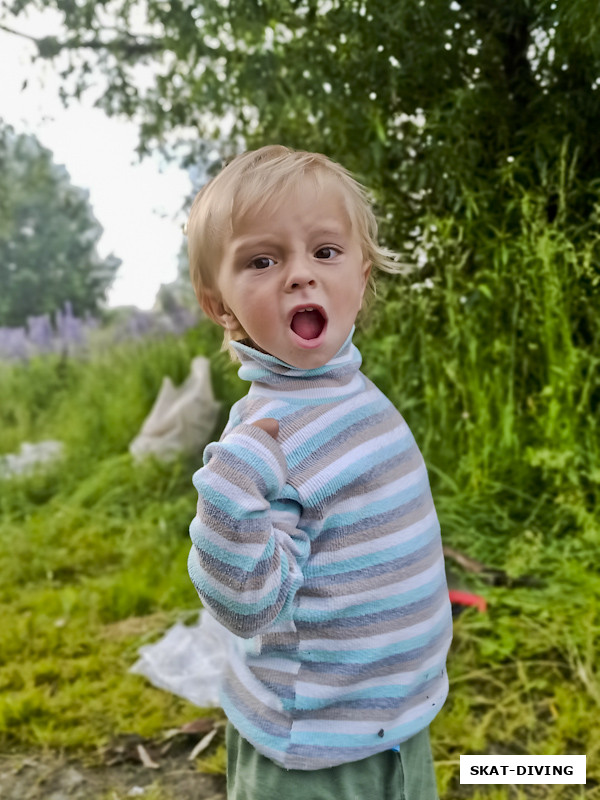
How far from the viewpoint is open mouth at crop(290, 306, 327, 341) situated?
29.1 inches

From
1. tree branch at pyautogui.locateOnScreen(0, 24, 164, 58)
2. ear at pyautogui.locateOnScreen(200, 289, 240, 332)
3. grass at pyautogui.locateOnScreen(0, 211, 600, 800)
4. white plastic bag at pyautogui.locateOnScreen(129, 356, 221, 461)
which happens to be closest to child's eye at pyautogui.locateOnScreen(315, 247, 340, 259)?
ear at pyautogui.locateOnScreen(200, 289, 240, 332)

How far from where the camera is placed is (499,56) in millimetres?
1775

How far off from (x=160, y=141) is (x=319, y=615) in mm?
1851

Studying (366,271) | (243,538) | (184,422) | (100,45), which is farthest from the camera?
(184,422)

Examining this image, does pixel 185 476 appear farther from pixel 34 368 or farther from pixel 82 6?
pixel 82 6

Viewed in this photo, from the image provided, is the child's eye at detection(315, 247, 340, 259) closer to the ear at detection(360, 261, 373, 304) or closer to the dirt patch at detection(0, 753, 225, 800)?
the ear at detection(360, 261, 373, 304)

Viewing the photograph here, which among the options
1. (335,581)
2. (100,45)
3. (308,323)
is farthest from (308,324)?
(100,45)

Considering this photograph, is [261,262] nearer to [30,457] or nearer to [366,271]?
[366,271]

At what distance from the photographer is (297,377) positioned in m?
0.77

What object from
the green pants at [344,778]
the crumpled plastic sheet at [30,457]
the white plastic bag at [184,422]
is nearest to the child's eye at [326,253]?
the green pants at [344,778]

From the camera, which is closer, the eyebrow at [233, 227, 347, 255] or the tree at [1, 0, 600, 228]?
the eyebrow at [233, 227, 347, 255]

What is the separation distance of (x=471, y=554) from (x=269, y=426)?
4.10ft

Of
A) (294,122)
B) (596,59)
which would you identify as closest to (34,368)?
Answer: (294,122)

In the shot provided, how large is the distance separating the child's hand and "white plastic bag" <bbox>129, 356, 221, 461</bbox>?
6.24 ft
